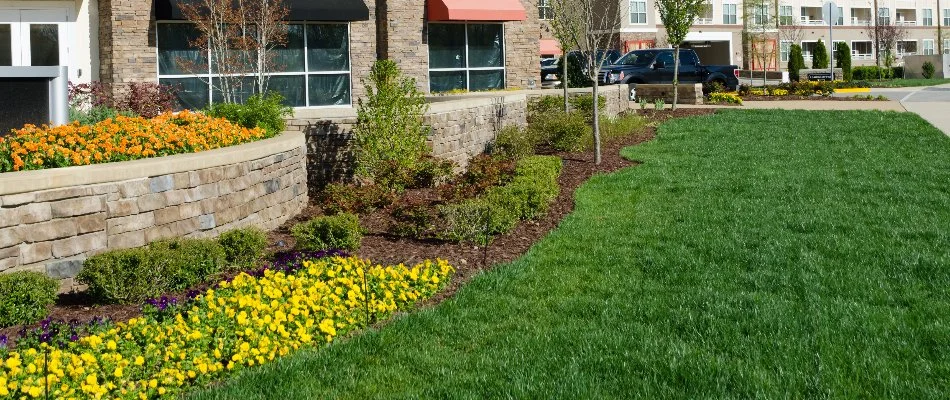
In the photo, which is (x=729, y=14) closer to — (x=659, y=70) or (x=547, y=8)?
(x=659, y=70)

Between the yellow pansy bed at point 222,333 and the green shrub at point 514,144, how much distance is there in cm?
697

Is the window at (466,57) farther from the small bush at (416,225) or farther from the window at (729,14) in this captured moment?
the window at (729,14)

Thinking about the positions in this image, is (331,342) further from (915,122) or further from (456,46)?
(456,46)

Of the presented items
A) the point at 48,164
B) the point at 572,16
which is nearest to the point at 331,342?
the point at 48,164

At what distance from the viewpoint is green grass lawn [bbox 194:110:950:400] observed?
5.45 metres

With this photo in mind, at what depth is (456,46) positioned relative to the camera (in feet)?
76.7

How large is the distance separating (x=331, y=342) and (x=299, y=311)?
286 millimetres

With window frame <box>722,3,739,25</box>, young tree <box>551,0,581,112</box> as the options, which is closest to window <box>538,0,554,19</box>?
young tree <box>551,0,581,112</box>

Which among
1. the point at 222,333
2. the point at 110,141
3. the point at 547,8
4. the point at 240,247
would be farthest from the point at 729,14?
the point at 222,333

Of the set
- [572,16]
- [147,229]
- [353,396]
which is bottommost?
[353,396]

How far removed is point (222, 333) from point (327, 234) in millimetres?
2710

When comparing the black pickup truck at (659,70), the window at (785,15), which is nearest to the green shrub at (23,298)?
the black pickup truck at (659,70)

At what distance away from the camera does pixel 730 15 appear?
64.1 metres

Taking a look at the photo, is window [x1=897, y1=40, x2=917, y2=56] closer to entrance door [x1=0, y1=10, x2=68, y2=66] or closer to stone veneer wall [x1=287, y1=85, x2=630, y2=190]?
stone veneer wall [x1=287, y1=85, x2=630, y2=190]
